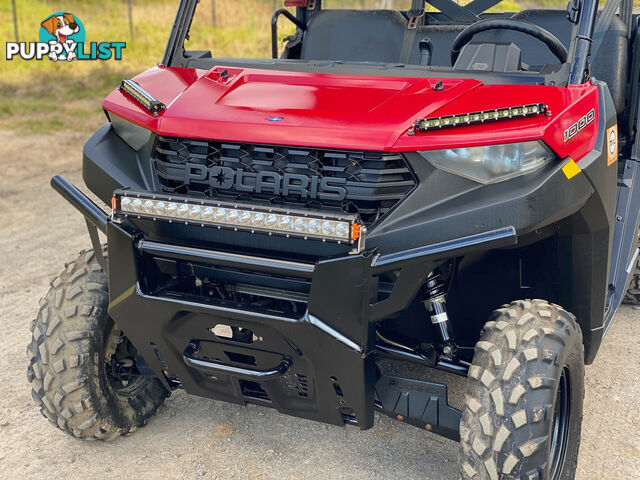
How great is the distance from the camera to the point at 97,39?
1741cm

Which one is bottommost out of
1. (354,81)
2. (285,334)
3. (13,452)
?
(13,452)

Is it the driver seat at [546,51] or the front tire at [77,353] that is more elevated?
the driver seat at [546,51]

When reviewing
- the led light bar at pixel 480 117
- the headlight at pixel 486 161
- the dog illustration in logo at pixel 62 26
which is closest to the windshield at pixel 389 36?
the led light bar at pixel 480 117

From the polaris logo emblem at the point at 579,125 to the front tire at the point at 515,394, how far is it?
24.2 inches

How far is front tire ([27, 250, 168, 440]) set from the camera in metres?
3.36

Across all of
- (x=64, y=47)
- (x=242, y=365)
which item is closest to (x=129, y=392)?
(x=242, y=365)

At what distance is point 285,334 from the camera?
2.77 m

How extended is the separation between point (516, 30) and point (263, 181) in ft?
4.51

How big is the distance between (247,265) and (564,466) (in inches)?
57.6

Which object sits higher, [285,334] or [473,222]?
[473,222]

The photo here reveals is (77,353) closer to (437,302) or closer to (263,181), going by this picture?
(263,181)

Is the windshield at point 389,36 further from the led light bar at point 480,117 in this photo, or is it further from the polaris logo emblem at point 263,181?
the polaris logo emblem at point 263,181

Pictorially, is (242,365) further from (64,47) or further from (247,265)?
(64,47)

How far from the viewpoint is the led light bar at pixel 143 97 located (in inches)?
121
